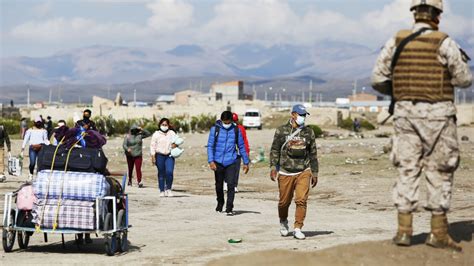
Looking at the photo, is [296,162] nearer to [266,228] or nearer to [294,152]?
[294,152]

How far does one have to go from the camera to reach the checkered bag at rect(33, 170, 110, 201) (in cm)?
1322

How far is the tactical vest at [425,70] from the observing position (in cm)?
1060

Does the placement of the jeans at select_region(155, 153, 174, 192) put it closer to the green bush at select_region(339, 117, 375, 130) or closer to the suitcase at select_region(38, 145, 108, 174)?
the suitcase at select_region(38, 145, 108, 174)

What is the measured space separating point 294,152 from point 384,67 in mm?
3936

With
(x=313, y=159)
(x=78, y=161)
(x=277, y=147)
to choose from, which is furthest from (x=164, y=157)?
(x=78, y=161)

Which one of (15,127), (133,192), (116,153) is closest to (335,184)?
(133,192)

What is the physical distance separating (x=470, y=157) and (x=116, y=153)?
49.5 ft

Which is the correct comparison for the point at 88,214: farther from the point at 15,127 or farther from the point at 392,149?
the point at 15,127

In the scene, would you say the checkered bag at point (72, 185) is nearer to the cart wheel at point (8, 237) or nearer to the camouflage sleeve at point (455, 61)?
the cart wheel at point (8, 237)

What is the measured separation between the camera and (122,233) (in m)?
13.5

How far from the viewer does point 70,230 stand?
13.1 meters

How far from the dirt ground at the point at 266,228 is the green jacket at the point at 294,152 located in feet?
3.17

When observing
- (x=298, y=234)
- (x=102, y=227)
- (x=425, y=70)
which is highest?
(x=425, y=70)

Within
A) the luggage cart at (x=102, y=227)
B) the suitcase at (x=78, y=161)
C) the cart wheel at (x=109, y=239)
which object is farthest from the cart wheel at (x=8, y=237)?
the cart wheel at (x=109, y=239)
